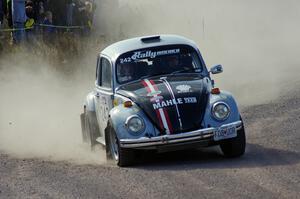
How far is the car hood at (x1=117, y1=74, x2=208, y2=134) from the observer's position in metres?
10.5

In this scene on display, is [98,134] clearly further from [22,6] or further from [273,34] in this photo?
[273,34]

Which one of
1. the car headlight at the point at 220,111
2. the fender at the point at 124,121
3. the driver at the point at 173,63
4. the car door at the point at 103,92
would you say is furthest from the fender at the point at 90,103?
the car headlight at the point at 220,111

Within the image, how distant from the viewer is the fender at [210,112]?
1055 cm

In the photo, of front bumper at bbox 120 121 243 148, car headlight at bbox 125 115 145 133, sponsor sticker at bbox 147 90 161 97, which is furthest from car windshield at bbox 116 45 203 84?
front bumper at bbox 120 121 243 148

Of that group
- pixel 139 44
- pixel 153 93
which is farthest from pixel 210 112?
pixel 139 44

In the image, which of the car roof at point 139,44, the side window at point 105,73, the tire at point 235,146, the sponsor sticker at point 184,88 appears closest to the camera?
the tire at point 235,146

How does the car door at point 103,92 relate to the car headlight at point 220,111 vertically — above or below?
below

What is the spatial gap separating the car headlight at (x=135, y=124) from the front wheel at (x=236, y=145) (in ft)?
3.44

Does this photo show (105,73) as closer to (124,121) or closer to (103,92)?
(103,92)

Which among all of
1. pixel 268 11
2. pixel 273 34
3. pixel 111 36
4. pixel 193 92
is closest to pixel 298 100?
pixel 193 92

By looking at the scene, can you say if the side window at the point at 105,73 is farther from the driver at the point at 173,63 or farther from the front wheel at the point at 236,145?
the front wheel at the point at 236,145

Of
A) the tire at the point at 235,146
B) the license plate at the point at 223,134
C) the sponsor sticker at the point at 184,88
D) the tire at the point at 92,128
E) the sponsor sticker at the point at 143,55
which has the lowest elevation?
the tire at the point at 92,128

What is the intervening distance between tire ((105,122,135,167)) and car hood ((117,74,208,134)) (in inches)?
20.1

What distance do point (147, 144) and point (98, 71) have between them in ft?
9.09
